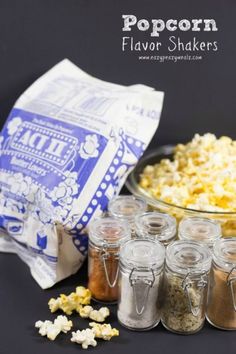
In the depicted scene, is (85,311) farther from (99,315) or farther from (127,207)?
(127,207)

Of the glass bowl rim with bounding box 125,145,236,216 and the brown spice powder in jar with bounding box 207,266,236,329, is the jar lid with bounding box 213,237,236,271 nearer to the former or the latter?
the brown spice powder in jar with bounding box 207,266,236,329

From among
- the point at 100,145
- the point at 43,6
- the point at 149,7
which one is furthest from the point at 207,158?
the point at 43,6

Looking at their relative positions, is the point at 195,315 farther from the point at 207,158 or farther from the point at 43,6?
the point at 43,6

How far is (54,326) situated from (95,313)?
8 cm

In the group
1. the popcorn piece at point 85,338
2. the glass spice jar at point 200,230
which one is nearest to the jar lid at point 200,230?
the glass spice jar at point 200,230

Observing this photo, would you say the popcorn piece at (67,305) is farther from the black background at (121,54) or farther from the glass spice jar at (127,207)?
the black background at (121,54)

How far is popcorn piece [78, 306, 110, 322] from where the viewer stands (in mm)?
1148

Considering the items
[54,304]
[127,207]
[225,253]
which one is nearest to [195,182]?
[127,207]

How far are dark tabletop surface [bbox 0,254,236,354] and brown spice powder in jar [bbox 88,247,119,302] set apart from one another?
25 mm

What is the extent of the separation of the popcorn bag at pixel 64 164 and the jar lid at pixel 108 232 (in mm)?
40

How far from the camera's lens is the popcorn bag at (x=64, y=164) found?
4.03 ft

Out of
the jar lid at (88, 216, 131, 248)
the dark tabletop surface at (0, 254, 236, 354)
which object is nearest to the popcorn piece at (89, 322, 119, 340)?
the dark tabletop surface at (0, 254, 236, 354)

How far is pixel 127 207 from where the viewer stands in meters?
1.28

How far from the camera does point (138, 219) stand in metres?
1.21
